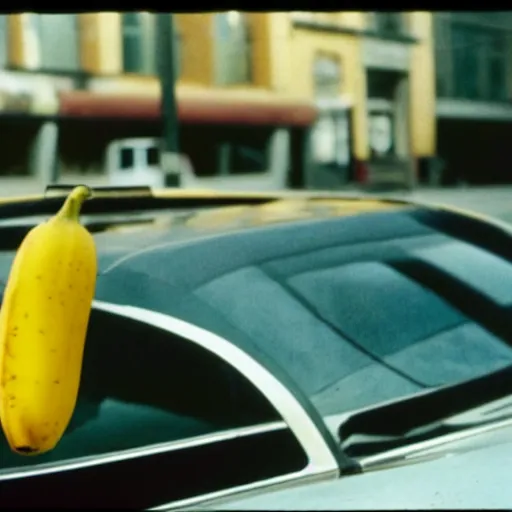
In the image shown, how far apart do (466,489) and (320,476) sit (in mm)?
173

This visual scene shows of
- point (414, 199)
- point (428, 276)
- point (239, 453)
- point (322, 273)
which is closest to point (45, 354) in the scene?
point (239, 453)

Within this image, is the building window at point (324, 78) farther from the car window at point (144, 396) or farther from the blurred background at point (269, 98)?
the car window at point (144, 396)

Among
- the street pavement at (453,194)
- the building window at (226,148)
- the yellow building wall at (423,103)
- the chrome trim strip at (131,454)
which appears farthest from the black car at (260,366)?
the yellow building wall at (423,103)

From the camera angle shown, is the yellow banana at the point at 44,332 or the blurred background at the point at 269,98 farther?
the blurred background at the point at 269,98

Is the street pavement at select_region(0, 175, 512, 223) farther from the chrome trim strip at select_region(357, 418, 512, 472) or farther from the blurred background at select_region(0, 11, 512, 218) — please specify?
the chrome trim strip at select_region(357, 418, 512, 472)

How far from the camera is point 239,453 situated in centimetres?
100

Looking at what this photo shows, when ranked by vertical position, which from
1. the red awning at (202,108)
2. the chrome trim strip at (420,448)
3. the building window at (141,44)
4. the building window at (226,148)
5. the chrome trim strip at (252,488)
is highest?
the building window at (141,44)

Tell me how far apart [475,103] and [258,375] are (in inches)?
29.8

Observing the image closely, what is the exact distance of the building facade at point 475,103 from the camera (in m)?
1.45

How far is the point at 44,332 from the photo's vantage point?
0.98 m

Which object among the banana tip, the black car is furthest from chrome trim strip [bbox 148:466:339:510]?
the banana tip

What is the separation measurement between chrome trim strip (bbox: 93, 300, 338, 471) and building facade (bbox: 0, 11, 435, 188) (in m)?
0.40

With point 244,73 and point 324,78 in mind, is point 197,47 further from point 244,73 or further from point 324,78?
point 324,78

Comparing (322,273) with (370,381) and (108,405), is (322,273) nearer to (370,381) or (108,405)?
(370,381)
